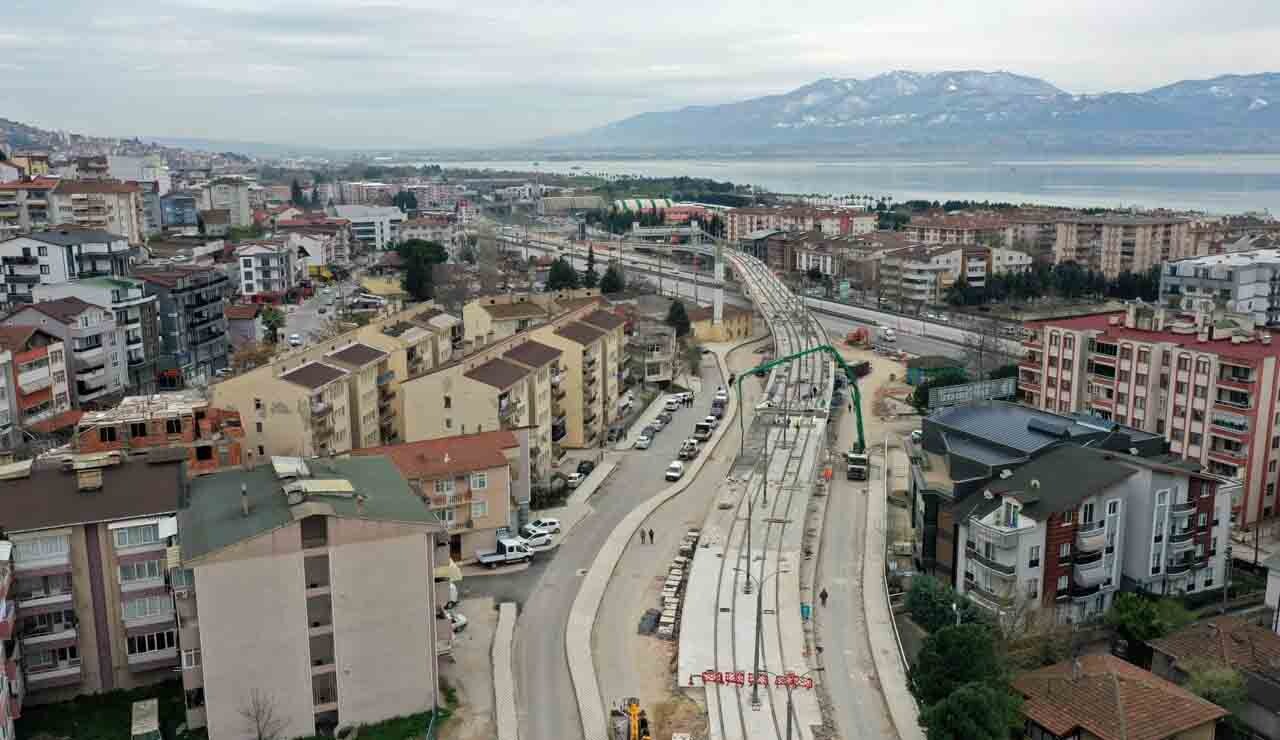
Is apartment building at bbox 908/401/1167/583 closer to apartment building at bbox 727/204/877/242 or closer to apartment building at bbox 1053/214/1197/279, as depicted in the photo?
apartment building at bbox 1053/214/1197/279

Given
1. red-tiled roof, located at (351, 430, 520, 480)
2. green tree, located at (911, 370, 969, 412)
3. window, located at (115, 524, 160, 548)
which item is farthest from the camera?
green tree, located at (911, 370, 969, 412)

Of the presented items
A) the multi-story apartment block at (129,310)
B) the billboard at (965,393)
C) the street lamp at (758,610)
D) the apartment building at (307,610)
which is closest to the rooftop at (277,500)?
the apartment building at (307,610)

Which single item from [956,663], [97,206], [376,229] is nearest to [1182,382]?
[956,663]

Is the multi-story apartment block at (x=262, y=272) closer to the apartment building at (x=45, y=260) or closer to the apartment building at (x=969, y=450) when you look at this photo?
the apartment building at (x=45, y=260)

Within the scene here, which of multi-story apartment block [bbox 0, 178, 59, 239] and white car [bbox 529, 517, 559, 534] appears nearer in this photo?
white car [bbox 529, 517, 559, 534]

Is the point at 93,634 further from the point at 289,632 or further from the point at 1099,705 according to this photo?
the point at 1099,705

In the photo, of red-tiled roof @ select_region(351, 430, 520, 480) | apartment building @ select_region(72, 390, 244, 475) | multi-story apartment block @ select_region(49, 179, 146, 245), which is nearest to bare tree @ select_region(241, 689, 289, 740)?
red-tiled roof @ select_region(351, 430, 520, 480)
